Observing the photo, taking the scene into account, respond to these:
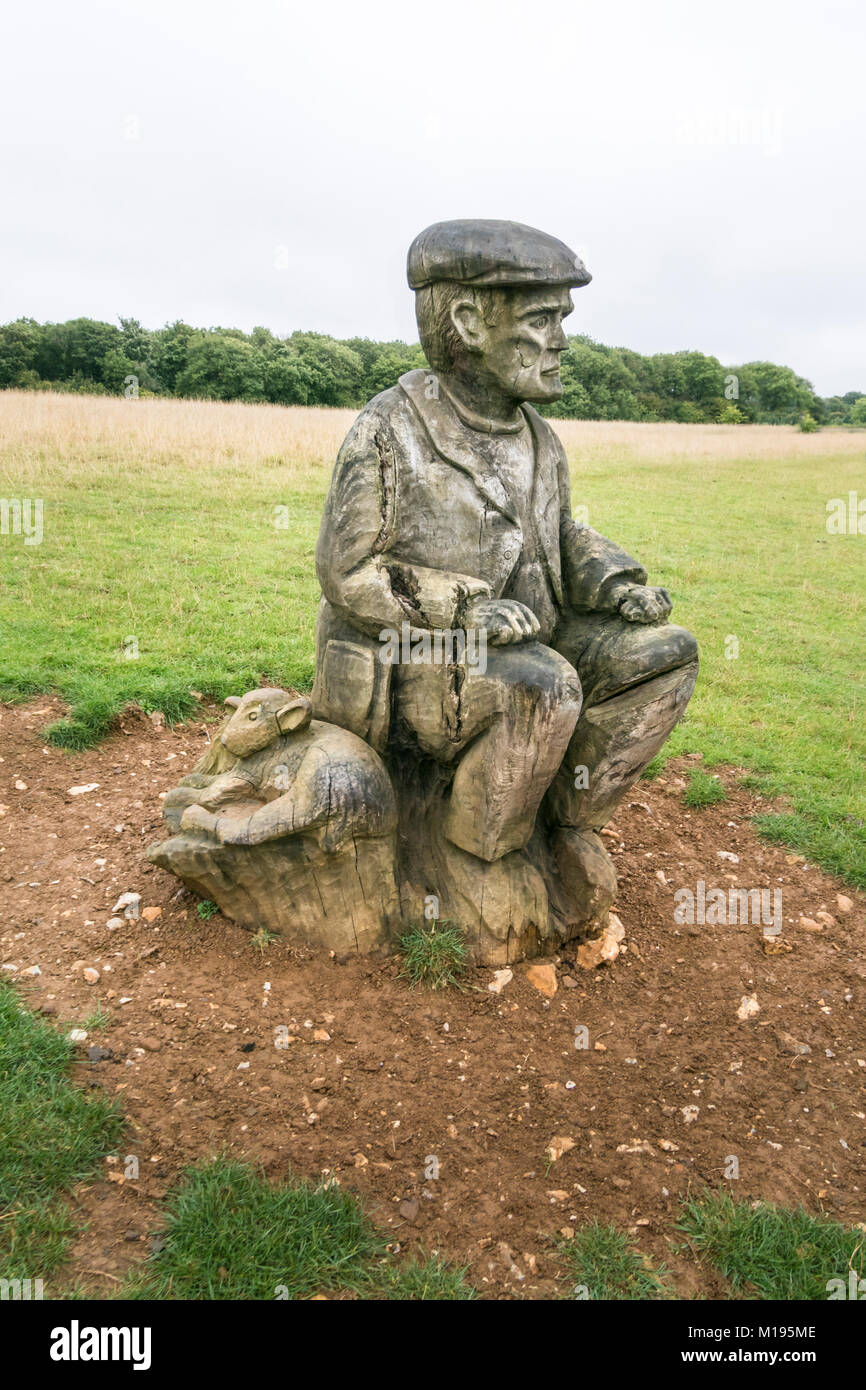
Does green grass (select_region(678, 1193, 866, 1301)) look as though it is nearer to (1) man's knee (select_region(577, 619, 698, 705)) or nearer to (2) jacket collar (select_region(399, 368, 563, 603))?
(1) man's knee (select_region(577, 619, 698, 705))

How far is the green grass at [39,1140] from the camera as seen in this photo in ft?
8.58

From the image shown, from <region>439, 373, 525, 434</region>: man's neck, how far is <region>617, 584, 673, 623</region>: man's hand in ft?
2.62

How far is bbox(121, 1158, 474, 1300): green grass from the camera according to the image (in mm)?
2543

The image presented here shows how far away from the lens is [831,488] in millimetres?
19906

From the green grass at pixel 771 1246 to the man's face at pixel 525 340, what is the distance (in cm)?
274

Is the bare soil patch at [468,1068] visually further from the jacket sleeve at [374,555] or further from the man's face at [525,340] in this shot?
the man's face at [525,340]

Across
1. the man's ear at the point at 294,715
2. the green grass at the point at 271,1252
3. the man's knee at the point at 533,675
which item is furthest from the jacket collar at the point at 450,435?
the green grass at the point at 271,1252

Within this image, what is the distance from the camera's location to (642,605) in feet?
12.3

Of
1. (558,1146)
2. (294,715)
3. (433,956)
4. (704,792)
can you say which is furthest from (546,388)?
(704,792)

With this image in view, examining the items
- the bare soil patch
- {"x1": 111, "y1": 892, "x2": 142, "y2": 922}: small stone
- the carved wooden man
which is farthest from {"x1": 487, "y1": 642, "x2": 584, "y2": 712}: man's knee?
{"x1": 111, "y1": 892, "x2": 142, "y2": 922}: small stone

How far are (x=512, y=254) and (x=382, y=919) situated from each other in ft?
8.07

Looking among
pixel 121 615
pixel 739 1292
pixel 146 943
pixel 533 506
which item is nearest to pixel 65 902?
pixel 146 943

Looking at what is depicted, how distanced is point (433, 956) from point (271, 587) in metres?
5.46

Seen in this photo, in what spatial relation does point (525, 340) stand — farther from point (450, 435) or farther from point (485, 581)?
point (485, 581)
